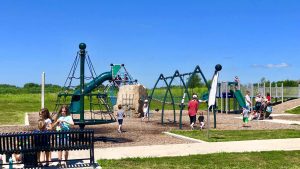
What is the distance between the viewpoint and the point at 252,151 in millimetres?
11773

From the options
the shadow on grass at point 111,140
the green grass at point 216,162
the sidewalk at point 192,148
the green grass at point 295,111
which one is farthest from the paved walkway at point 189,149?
the green grass at point 295,111

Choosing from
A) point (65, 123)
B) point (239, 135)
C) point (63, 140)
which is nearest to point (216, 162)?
point (63, 140)

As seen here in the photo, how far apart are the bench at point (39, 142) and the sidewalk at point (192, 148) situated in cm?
117

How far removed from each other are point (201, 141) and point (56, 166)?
18.2 ft

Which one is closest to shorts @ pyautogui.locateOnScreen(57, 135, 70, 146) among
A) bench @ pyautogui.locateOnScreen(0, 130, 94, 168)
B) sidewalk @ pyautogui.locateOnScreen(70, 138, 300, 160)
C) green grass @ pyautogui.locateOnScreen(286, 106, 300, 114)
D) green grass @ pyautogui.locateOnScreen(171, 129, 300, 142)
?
bench @ pyautogui.locateOnScreen(0, 130, 94, 168)

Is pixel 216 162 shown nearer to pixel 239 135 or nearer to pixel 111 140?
pixel 111 140

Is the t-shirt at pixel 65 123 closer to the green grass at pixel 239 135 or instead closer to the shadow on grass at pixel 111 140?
the shadow on grass at pixel 111 140

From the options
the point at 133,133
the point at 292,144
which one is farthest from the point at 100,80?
the point at 292,144

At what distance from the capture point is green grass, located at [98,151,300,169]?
977cm

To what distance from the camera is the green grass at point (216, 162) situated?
9.77 metres

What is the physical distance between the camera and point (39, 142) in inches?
368

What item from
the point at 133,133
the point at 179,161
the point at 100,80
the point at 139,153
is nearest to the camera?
the point at 179,161

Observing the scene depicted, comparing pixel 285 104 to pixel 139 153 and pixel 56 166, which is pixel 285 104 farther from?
pixel 56 166

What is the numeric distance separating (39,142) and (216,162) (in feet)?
12.8
